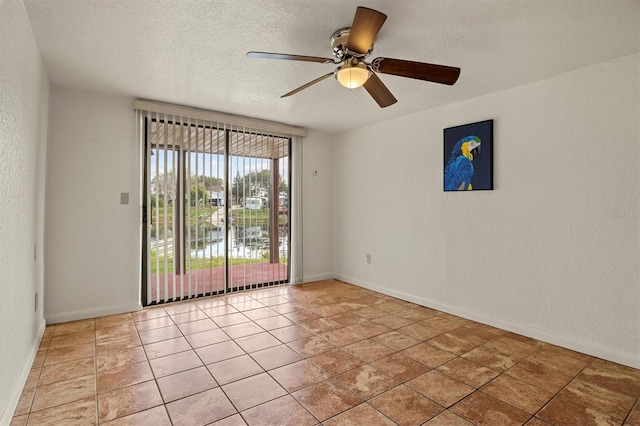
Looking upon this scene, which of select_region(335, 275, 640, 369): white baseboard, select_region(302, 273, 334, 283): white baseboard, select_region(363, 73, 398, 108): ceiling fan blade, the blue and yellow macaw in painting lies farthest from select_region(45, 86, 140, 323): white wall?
the blue and yellow macaw in painting

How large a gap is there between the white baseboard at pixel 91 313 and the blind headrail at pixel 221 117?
2170mm

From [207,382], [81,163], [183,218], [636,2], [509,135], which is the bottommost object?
[207,382]

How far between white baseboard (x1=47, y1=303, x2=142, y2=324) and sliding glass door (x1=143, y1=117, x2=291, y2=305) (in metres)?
0.21

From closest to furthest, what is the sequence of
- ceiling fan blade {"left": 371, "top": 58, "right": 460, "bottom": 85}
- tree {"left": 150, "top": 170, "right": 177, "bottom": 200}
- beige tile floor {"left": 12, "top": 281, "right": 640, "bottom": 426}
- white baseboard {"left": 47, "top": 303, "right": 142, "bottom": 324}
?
beige tile floor {"left": 12, "top": 281, "right": 640, "bottom": 426} → ceiling fan blade {"left": 371, "top": 58, "right": 460, "bottom": 85} → white baseboard {"left": 47, "top": 303, "right": 142, "bottom": 324} → tree {"left": 150, "top": 170, "right": 177, "bottom": 200}

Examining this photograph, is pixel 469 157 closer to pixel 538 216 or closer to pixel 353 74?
pixel 538 216

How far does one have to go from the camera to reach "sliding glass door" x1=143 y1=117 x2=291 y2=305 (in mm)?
3844

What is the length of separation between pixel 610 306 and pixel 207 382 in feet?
10.1

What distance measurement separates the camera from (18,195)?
211 centimetres

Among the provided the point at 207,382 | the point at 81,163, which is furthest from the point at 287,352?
the point at 81,163

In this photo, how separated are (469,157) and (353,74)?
6.24ft

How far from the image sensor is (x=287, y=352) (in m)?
2.69

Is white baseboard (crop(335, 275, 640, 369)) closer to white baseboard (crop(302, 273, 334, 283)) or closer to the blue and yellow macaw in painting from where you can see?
the blue and yellow macaw in painting

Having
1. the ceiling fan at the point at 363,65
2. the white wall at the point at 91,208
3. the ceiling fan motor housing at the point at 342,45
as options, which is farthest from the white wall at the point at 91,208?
the ceiling fan motor housing at the point at 342,45

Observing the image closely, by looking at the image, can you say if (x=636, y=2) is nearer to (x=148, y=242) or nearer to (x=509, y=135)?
(x=509, y=135)
